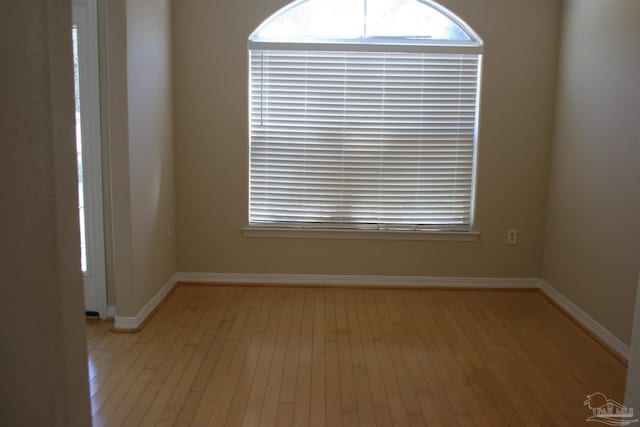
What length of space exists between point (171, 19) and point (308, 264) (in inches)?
95.2

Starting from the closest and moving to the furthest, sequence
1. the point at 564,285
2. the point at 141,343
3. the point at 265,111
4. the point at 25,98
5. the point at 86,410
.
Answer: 1. the point at 25,98
2. the point at 86,410
3. the point at 141,343
4. the point at 564,285
5. the point at 265,111

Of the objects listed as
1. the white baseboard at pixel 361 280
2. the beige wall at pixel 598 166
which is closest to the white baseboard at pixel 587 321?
the beige wall at pixel 598 166

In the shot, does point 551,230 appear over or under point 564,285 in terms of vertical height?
over

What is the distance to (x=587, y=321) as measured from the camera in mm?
4020

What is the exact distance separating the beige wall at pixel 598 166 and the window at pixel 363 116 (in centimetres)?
74

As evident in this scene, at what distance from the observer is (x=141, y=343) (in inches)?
144

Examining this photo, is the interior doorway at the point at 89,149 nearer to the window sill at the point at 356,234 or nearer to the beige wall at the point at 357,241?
the beige wall at the point at 357,241

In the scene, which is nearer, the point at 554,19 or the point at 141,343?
the point at 141,343

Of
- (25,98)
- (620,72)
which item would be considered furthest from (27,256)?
(620,72)

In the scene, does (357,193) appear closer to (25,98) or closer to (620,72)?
(620,72)

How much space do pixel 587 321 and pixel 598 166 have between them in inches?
45.2

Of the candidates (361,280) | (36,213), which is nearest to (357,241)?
(361,280)

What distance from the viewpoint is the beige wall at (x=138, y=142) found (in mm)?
3631

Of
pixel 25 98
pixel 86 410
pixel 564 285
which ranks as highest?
pixel 25 98
